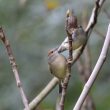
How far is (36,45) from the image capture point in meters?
2.98

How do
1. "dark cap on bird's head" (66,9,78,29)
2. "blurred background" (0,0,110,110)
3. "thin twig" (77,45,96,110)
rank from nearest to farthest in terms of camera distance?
"dark cap on bird's head" (66,9,78,29), "thin twig" (77,45,96,110), "blurred background" (0,0,110,110)

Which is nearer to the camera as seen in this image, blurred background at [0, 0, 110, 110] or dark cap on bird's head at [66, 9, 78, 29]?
dark cap on bird's head at [66, 9, 78, 29]

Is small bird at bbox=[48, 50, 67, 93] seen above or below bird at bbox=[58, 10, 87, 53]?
below

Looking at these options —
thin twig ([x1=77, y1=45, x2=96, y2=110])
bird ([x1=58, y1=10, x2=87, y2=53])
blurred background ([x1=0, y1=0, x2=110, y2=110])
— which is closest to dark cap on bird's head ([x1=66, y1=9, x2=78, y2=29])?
bird ([x1=58, y1=10, x2=87, y2=53])

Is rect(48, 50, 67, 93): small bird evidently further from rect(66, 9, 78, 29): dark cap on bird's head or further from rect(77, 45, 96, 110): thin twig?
rect(77, 45, 96, 110): thin twig

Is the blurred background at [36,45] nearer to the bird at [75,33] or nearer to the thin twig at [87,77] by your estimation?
the thin twig at [87,77]

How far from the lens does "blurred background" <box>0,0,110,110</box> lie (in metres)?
2.73

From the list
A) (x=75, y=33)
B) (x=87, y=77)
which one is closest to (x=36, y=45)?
(x=87, y=77)

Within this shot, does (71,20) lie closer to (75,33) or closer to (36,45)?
(75,33)

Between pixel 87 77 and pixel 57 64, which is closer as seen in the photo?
pixel 57 64

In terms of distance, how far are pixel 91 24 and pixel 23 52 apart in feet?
4.88

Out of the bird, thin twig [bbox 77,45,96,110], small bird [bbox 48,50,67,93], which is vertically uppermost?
the bird

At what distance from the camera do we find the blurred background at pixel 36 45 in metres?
2.73

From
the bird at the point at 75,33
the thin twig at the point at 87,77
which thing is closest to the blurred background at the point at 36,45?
the thin twig at the point at 87,77
